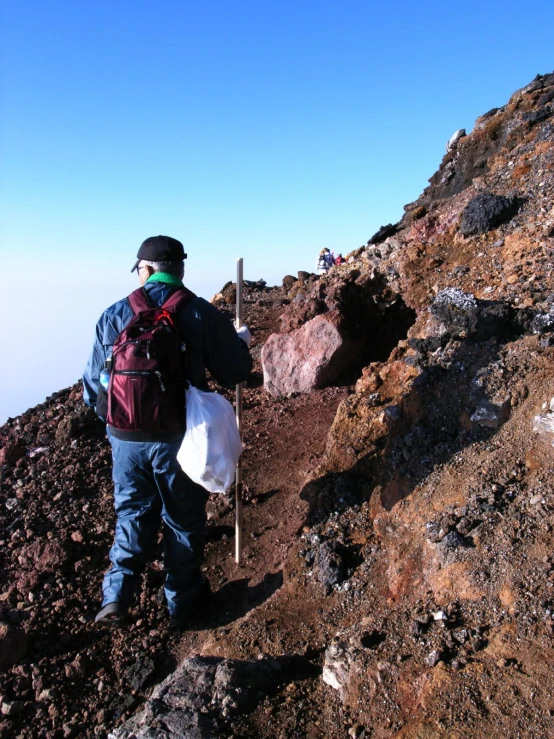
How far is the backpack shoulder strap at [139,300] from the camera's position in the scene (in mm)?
3895

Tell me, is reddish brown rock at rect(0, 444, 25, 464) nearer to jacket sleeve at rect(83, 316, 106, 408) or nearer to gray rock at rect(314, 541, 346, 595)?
jacket sleeve at rect(83, 316, 106, 408)

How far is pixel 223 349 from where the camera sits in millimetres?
4031

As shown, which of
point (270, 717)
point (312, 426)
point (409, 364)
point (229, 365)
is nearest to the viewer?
point (270, 717)

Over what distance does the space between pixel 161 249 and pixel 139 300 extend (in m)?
0.39

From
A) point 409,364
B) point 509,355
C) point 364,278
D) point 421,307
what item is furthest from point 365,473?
point 364,278

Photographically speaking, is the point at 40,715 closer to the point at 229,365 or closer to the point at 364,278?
the point at 229,365

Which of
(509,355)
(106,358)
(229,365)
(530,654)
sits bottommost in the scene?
(530,654)

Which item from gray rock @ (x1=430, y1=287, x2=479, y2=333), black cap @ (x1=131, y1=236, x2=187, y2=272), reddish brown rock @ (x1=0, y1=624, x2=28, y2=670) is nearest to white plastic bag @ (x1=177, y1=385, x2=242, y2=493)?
black cap @ (x1=131, y1=236, x2=187, y2=272)

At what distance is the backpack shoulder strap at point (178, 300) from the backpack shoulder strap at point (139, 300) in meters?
0.13

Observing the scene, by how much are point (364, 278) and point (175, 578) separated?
16.1ft

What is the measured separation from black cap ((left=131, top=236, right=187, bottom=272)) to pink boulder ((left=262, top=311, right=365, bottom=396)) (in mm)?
3121

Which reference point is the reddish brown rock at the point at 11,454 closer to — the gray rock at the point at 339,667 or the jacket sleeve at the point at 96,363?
the jacket sleeve at the point at 96,363

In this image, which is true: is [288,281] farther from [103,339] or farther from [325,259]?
[103,339]

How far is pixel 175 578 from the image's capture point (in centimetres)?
428
